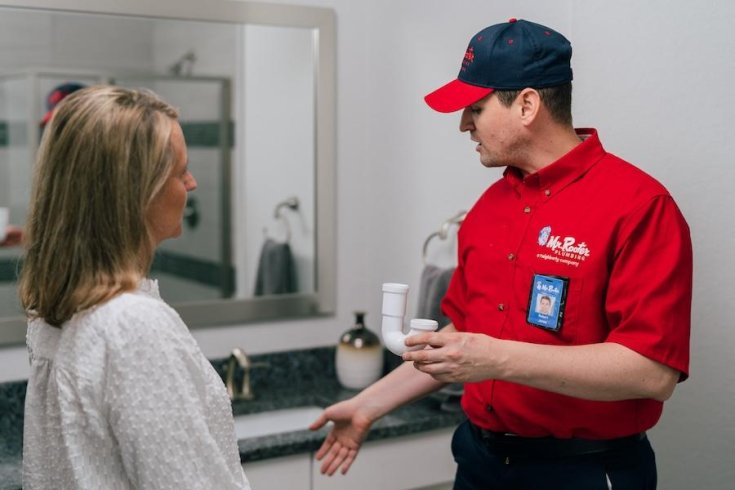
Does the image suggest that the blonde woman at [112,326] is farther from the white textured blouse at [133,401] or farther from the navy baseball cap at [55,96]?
the navy baseball cap at [55,96]

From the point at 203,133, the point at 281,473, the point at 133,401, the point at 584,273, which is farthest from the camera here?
the point at 203,133

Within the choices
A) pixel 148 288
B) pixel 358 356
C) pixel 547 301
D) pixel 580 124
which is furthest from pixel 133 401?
pixel 358 356

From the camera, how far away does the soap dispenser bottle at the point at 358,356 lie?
8.70 feet

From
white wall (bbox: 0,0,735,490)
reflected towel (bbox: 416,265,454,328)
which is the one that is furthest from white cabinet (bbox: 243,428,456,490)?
white wall (bbox: 0,0,735,490)

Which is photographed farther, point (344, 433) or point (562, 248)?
point (344, 433)

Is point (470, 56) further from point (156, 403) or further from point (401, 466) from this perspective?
point (401, 466)

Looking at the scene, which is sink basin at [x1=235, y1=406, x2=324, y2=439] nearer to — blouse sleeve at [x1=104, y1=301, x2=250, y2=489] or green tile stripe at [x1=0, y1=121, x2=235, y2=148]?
green tile stripe at [x1=0, y1=121, x2=235, y2=148]

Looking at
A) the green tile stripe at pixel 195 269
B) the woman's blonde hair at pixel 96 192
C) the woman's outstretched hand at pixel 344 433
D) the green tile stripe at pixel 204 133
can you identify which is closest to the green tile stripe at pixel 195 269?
the green tile stripe at pixel 195 269

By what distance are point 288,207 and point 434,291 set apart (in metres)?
0.57

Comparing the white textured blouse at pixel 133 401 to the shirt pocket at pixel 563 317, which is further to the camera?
the shirt pocket at pixel 563 317

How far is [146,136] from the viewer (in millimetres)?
1127

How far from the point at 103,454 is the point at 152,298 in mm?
211

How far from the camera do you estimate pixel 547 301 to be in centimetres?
159

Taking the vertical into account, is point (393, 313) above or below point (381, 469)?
above
